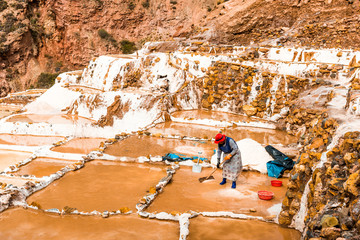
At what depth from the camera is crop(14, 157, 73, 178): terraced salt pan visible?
8.80 meters

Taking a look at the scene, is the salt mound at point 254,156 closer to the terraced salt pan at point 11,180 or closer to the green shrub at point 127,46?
the terraced salt pan at point 11,180

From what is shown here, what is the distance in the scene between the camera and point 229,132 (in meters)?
10.6

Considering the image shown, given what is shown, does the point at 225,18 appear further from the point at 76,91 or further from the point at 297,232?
the point at 297,232

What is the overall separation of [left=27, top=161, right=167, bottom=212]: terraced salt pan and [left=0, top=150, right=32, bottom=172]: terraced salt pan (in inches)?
151

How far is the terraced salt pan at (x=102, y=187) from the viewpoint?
5.61m

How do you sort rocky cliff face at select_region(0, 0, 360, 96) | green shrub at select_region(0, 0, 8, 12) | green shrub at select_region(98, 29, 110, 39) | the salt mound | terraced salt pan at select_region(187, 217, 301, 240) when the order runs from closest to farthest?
terraced salt pan at select_region(187, 217, 301, 240) < the salt mound < rocky cliff face at select_region(0, 0, 360, 96) < green shrub at select_region(0, 0, 8, 12) < green shrub at select_region(98, 29, 110, 39)

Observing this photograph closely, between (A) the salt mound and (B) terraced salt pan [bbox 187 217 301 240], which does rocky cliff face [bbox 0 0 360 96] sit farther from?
(B) terraced salt pan [bbox 187 217 301 240]

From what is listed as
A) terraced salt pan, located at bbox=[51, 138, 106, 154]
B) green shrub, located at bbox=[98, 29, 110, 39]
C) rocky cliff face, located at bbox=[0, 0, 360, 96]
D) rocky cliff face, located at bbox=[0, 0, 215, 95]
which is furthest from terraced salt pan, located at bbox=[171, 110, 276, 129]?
green shrub, located at bbox=[98, 29, 110, 39]

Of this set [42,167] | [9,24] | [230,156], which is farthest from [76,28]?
[230,156]

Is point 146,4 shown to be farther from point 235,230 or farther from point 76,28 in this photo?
point 235,230

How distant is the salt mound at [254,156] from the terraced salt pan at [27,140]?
26.4 ft

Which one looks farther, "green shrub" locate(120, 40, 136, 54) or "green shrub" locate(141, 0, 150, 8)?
"green shrub" locate(141, 0, 150, 8)

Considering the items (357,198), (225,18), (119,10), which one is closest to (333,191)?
(357,198)

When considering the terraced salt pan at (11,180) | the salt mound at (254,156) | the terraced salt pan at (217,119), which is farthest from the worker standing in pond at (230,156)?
the terraced salt pan at (217,119)
